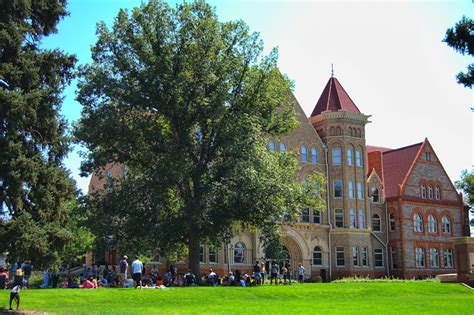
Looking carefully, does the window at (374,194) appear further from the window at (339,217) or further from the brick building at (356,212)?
the window at (339,217)

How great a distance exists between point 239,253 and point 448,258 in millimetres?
24935

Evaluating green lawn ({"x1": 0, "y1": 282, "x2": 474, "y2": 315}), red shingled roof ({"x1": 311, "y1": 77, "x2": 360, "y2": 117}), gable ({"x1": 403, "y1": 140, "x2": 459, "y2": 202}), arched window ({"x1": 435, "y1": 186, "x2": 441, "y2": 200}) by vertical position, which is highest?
red shingled roof ({"x1": 311, "y1": 77, "x2": 360, "y2": 117})

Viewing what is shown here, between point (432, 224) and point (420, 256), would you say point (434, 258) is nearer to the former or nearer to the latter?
point (420, 256)

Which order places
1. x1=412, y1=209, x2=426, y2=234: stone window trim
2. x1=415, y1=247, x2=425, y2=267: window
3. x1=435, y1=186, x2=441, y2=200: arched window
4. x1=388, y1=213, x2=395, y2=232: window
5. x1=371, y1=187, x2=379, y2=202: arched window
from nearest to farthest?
1. x1=415, y1=247, x2=425, y2=267: window
2. x1=371, y1=187, x2=379, y2=202: arched window
3. x1=388, y1=213, x2=395, y2=232: window
4. x1=412, y1=209, x2=426, y2=234: stone window trim
5. x1=435, y1=186, x2=441, y2=200: arched window

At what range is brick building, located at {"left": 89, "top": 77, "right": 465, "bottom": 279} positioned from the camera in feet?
174

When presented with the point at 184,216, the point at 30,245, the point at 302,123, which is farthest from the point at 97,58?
the point at 302,123

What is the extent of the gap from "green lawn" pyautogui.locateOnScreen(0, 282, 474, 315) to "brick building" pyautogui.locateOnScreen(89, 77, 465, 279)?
61.0 feet

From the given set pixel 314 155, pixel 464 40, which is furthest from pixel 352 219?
pixel 464 40

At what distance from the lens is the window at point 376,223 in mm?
59219

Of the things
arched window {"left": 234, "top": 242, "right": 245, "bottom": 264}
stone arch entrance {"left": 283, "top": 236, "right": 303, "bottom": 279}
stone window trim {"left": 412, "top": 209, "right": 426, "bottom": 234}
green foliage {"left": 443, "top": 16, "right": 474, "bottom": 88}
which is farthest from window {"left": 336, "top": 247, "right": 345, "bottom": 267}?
green foliage {"left": 443, "top": 16, "right": 474, "bottom": 88}

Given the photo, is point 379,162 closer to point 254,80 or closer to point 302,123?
point 302,123

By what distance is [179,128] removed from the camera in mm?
35375

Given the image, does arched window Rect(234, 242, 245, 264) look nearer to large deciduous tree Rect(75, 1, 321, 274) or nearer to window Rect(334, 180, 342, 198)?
window Rect(334, 180, 342, 198)

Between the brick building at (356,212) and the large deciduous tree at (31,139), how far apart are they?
1019 inches
